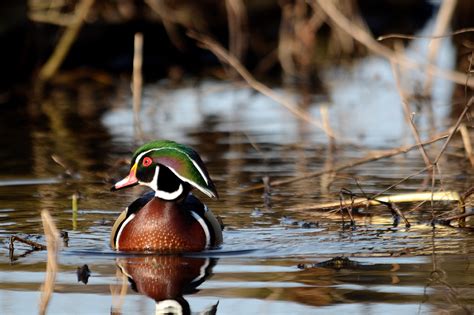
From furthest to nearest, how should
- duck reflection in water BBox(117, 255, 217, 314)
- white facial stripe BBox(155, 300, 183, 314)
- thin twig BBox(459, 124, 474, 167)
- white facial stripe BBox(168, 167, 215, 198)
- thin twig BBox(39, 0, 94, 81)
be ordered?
thin twig BBox(39, 0, 94, 81)
thin twig BBox(459, 124, 474, 167)
white facial stripe BBox(168, 167, 215, 198)
duck reflection in water BBox(117, 255, 217, 314)
white facial stripe BBox(155, 300, 183, 314)

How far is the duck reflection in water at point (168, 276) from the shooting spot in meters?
6.36

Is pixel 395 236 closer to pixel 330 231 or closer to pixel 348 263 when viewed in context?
pixel 330 231

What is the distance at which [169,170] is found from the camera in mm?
7824

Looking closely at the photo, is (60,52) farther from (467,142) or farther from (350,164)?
(350,164)

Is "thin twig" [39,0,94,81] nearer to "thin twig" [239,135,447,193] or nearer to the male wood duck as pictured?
"thin twig" [239,135,447,193]

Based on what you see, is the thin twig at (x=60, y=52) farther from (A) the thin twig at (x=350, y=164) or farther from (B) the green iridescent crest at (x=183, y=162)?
(B) the green iridescent crest at (x=183, y=162)

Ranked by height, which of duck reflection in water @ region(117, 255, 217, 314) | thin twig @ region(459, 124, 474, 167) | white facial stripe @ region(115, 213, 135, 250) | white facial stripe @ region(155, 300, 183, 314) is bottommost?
white facial stripe @ region(155, 300, 183, 314)

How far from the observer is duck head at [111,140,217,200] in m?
7.71

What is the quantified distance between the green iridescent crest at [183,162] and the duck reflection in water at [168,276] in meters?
0.46

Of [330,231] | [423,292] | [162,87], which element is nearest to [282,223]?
[330,231]

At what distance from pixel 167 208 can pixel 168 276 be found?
2.60ft

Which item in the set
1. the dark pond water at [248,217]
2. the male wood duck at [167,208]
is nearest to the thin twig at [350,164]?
the dark pond water at [248,217]

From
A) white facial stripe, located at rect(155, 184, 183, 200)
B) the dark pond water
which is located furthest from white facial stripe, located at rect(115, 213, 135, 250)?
white facial stripe, located at rect(155, 184, 183, 200)

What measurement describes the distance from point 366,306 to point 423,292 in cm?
47
